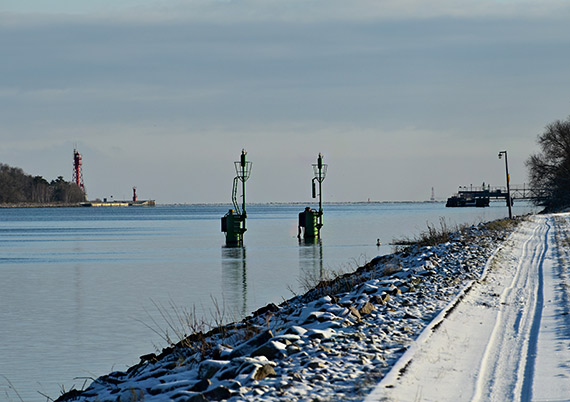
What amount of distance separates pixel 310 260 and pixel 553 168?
66.4 meters

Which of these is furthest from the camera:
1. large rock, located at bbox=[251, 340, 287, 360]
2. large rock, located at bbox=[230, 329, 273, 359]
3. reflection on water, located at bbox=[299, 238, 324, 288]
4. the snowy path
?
reflection on water, located at bbox=[299, 238, 324, 288]

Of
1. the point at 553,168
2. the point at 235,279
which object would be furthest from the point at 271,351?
the point at 553,168

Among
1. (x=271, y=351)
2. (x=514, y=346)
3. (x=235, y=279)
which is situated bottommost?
(x=235, y=279)

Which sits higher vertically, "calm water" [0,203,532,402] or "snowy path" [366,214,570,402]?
"snowy path" [366,214,570,402]

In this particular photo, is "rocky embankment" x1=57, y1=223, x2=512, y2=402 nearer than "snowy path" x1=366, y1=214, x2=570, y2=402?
No

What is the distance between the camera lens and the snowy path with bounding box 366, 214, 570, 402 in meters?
7.24

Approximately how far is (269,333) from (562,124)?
3640 inches

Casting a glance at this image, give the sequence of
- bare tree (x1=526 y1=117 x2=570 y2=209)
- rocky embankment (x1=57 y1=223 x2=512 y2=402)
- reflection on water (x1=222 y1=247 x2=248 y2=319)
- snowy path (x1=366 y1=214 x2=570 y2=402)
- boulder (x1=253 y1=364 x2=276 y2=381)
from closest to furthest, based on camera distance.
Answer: snowy path (x1=366 y1=214 x2=570 y2=402), rocky embankment (x1=57 y1=223 x2=512 y2=402), boulder (x1=253 y1=364 x2=276 y2=381), reflection on water (x1=222 y1=247 x2=248 y2=319), bare tree (x1=526 y1=117 x2=570 y2=209)

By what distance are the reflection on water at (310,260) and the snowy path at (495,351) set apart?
1024 cm

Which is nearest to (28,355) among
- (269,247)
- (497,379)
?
(497,379)

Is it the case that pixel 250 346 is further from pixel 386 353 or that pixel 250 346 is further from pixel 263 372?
pixel 386 353

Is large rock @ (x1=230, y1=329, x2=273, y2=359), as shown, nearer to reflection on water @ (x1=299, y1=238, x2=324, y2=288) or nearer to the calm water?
the calm water

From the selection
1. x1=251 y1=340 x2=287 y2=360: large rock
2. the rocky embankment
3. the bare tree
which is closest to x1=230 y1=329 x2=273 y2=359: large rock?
the rocky embankment

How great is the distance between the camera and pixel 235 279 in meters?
29.0
